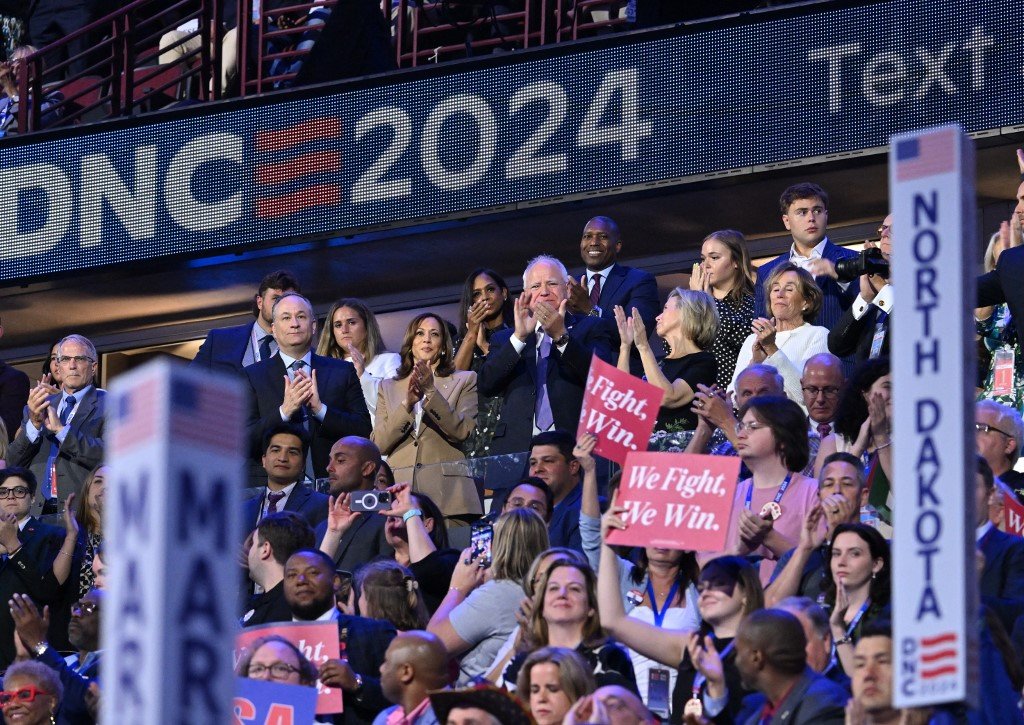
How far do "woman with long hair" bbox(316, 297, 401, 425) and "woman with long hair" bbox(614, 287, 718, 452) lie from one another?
4.51ft

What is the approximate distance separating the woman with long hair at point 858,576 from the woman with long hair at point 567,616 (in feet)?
2.15

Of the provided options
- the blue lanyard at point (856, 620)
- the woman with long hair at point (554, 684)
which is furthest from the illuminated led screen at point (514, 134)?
the woman with long hair at point (554, 684)

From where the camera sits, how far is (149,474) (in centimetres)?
227

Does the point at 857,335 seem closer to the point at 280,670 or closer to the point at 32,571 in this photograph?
the point at 280,670

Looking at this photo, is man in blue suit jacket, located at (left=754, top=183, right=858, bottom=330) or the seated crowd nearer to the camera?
the seated crowd

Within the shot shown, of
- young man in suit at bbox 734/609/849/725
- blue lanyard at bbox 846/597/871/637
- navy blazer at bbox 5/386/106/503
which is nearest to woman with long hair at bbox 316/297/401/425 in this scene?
navy blazer at bbox 5/386/106/503

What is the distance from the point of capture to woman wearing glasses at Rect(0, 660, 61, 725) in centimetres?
730

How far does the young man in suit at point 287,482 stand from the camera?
27.9 ft

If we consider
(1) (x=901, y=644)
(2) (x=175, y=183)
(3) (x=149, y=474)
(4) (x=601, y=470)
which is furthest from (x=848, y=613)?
(2) (x=175, y=183)

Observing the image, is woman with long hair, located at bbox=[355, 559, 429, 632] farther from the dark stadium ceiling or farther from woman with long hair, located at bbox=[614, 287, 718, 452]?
the dark stadium ceiling

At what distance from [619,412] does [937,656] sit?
4.33m

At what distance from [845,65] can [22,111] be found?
512 cm

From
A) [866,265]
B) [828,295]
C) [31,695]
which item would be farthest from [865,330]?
[31,695]

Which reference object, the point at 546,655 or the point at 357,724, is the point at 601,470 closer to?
the point at 357,724
